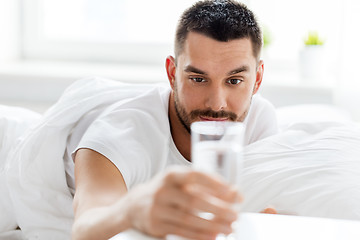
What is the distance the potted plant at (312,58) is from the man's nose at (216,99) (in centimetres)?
132

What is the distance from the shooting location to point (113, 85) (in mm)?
1816

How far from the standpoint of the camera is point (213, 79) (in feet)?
4.90

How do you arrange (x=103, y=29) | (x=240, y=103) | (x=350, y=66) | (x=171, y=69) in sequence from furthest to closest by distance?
(x=103, y=29) → (x=350, y=66) → (x=171, y=69) → (x=240, y=103)

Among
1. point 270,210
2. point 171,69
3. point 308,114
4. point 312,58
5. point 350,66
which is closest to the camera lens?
point 270,210

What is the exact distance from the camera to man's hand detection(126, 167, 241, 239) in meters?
0.77

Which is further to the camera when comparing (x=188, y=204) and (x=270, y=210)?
(x=270, y=210)

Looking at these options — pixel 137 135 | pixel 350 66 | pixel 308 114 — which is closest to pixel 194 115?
pixel 137 135

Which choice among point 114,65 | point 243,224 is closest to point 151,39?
point 114,65

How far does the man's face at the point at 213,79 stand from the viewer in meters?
1.49

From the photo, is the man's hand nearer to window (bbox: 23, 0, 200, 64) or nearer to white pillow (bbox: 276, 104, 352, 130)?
white pillow (bbox: 276, 104, 352, 130)

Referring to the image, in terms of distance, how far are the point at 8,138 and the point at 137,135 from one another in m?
0.47

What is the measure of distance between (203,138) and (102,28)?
2.42m

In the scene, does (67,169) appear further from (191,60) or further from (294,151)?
(294,151)

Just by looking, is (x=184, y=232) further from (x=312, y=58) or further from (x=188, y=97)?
(x=312, y=58)
